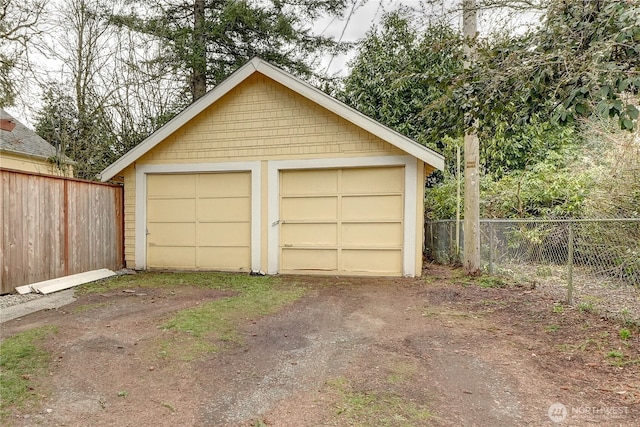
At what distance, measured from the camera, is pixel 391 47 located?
1294 centimetres

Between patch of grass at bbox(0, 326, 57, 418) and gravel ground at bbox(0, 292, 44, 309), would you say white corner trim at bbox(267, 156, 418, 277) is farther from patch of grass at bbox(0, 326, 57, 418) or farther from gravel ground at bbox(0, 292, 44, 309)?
patch of grass at bbox(0, 326, 57, 418)

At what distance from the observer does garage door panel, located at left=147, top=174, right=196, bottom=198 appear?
800 centimetres

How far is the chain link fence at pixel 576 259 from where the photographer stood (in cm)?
415

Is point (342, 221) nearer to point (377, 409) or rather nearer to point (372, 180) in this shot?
point (372, 180)

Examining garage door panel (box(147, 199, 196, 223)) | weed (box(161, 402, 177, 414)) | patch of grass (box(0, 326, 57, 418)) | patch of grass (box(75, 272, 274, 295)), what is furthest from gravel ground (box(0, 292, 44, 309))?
weed (box(161, 402, 177, 414))

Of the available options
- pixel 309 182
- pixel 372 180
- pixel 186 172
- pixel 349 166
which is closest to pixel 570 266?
pixel 372 180

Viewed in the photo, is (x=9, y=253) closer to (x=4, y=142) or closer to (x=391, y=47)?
(x=4, y=142)

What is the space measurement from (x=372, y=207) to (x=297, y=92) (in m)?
2.71

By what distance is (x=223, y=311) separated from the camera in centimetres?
474

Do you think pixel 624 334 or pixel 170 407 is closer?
pixel 170 407

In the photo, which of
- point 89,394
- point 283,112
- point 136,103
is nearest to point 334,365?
point 89,394

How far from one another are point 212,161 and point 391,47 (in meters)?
8.48

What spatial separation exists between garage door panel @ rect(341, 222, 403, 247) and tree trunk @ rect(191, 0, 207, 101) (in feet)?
22.4

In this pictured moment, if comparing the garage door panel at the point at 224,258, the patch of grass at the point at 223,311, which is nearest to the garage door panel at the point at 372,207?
the patch of grass at the point at 223,311
